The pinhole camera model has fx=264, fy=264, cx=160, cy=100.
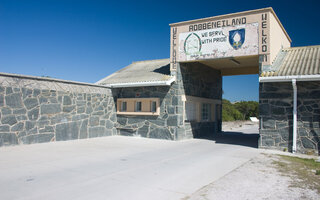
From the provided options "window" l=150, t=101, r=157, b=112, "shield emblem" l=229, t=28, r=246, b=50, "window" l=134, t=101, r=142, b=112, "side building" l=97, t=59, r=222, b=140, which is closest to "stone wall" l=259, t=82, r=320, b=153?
"shield emblem" l=229, t=28, r=246, b=50

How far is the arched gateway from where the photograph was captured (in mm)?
9750

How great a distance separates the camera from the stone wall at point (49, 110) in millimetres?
9328

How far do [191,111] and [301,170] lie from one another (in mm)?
7891

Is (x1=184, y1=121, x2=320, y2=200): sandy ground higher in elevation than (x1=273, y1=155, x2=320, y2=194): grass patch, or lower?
higher

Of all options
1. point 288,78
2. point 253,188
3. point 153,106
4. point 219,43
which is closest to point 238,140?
point 153,106

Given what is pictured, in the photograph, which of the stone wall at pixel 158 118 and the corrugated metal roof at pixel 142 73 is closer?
the stone wall at pixel 158 118

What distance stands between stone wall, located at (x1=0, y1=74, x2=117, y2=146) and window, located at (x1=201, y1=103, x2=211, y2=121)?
18.4 feet

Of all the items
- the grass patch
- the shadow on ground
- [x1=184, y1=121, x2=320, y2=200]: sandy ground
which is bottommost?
the shadow on ground

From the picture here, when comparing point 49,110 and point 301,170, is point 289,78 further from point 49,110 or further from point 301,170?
point 49,110

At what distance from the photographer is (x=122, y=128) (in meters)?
14.1

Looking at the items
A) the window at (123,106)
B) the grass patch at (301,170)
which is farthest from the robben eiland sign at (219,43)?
the grass patch at (301,170)

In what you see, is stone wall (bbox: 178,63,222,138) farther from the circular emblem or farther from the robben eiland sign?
the robben eiland sign

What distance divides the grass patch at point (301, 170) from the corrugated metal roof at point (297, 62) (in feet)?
10.5

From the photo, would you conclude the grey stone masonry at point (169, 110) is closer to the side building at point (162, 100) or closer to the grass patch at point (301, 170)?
the side building at point (162, 100)
